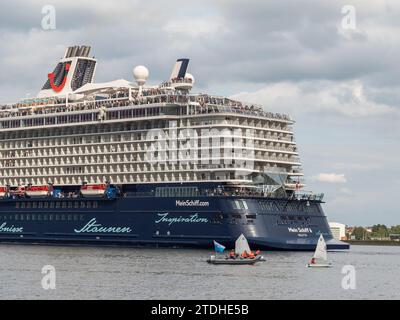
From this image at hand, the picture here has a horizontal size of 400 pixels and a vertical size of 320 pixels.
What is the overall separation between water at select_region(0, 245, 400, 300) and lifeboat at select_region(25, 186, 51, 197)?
16780 mm

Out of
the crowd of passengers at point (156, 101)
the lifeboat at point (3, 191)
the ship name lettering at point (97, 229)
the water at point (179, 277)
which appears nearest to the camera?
the water at point (179, 277)

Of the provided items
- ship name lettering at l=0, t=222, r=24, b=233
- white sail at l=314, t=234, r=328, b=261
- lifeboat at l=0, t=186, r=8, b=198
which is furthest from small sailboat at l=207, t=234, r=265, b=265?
lifeboat at l=0, t=186, r=8, b=198

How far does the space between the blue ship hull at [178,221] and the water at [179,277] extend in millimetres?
2355

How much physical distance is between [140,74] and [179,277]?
4342cm

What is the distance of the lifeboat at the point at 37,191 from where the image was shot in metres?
105

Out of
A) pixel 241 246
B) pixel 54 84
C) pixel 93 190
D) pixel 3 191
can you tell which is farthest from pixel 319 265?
pixel 54 84

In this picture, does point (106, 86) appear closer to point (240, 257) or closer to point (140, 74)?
point (140, 74)

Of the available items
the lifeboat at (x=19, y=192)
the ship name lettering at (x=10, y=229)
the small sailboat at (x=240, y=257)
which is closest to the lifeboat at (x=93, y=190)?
the lifeboat at (x=19, y=192)

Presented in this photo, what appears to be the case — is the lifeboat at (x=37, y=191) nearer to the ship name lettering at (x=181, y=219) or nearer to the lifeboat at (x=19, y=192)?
the lifeboat at (x=19, y=192)

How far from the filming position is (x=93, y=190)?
10044 centimetres

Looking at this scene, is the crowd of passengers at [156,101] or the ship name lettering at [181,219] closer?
the ship name lettering at [181,219]

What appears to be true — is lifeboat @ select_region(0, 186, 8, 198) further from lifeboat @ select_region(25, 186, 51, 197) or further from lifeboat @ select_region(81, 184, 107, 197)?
lifeboat @ select_region(81, 184, 107, 197)

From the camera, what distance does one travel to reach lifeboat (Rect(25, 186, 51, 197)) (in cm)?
10488

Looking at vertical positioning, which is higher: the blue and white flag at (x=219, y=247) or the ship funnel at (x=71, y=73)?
the ship funnel at (x=71, y=73)
